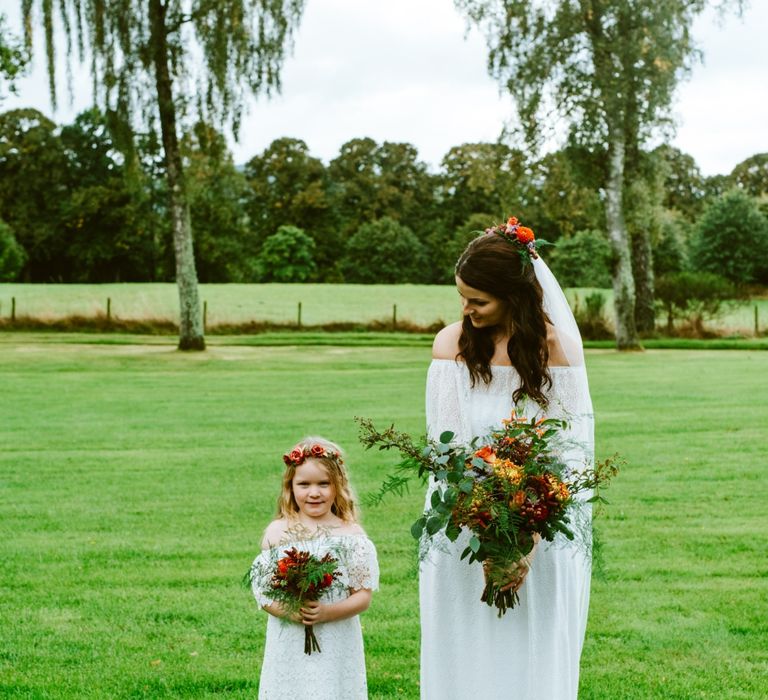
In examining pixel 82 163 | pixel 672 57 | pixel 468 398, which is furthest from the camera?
pixel 82 163

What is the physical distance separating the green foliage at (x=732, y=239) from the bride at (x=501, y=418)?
186 feet

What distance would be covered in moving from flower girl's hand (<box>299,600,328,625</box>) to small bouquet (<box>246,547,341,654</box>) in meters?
0.02

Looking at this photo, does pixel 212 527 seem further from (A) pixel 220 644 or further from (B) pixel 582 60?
(B) pixel 582 60

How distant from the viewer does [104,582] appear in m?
6.60

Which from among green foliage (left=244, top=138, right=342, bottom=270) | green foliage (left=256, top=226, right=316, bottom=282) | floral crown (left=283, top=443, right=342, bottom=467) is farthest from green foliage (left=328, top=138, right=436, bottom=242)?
floral crown (left=283, top=443, right=342, bottom=467)

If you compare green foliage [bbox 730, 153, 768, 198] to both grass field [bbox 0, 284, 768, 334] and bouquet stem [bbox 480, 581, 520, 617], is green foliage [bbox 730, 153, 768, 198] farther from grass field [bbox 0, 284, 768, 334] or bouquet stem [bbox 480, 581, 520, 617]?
bouquet stem [bbox 480, 581, 520, 617]

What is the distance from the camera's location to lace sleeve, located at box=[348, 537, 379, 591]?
377 centimetres

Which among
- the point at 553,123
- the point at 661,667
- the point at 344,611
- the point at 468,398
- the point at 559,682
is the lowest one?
the point at 661,667

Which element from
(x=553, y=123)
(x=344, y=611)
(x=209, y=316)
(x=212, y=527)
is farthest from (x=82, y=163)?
(x=344, y=611)

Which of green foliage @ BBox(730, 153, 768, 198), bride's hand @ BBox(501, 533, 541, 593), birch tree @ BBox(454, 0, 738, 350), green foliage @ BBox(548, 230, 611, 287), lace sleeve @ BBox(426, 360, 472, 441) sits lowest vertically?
bride's hand @ BBox(501, 533, 541, 593)

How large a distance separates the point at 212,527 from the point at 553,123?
23.2 meters

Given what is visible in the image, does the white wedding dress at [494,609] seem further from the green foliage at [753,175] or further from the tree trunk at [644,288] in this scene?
the green foliage at [753,175]

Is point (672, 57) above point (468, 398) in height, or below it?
above

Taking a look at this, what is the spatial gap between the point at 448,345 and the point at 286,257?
215 ft
